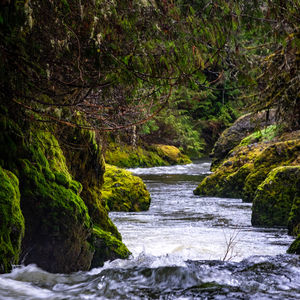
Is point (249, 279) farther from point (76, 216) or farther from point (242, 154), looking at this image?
point (242, 154)

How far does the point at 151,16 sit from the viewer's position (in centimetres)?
410

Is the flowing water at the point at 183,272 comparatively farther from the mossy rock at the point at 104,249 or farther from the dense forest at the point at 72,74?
the dense forest at the point at 72,74

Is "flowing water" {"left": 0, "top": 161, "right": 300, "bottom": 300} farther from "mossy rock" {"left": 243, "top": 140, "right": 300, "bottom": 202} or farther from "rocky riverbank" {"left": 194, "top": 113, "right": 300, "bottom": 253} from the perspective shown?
"mossy rock" {"left": 243, "top": 140, "right": 300, "bottom": 202}

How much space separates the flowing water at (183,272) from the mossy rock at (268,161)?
9.56 feet

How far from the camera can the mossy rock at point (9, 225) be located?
11.8ft

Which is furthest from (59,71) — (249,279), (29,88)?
(249,279)

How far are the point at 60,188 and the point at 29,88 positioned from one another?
1.22 metres

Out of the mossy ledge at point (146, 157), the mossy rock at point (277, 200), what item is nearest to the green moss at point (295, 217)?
the mossy rock at point (277, 200)

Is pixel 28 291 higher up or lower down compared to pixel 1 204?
lower down

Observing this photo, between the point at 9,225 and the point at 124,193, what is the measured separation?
6459 millimetres

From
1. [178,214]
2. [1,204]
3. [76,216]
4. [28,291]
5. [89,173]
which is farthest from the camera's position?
[178,214]

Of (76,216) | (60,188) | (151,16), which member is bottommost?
(76,216)

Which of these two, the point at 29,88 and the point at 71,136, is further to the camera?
→ the point at 71,136

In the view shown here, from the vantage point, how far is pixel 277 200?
8.07 metres
